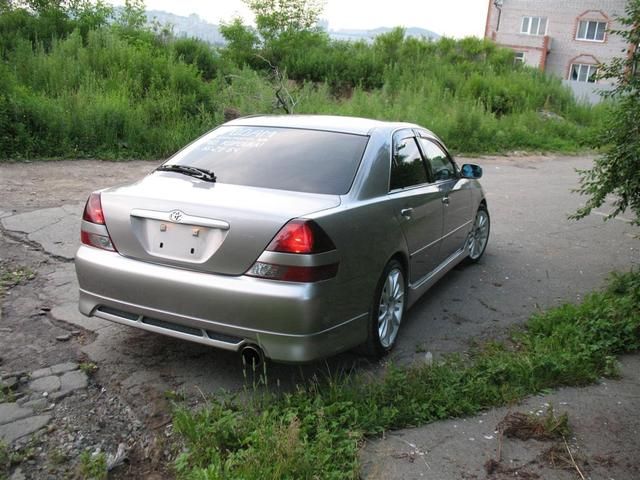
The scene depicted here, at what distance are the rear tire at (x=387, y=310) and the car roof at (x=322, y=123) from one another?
1.11 meters

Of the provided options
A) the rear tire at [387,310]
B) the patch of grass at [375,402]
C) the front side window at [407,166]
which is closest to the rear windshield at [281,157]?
Result: the front side window at [407,166]

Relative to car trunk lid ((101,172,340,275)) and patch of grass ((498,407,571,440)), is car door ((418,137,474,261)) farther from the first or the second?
patch of grass ((498,407,571,440))

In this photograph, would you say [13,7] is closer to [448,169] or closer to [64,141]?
[64,141]

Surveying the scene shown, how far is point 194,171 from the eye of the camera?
14.5 ft

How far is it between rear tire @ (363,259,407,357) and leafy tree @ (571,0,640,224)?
90.7 inches

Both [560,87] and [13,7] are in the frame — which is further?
[560,87]

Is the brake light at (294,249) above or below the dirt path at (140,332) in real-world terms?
above

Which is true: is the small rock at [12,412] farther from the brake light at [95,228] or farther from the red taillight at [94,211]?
the red taillight at [94,211]

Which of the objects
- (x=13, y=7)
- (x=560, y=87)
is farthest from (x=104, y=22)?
(x=560, y=87)

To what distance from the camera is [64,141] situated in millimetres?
11672

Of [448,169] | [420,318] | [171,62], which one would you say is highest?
[171,62]

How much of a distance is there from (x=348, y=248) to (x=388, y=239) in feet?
2.06

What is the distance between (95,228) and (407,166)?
2504 mm

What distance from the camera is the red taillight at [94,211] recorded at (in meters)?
4.11
